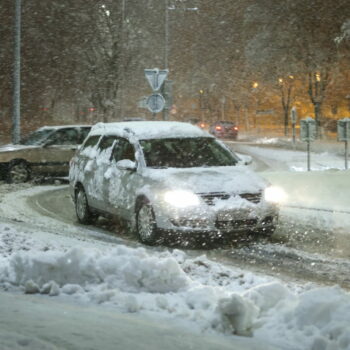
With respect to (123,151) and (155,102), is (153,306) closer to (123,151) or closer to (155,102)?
(123,151)

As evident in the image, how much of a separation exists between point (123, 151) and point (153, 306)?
17.7 feet

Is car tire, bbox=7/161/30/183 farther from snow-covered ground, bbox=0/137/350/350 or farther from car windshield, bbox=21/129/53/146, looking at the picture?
snow-covered ground, bbox=0/137/350/350

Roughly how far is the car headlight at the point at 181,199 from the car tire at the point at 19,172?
10.2 m

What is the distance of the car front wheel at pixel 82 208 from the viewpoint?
1159 cm

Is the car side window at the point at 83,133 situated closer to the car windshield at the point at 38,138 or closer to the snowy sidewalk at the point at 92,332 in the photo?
the car windshield at the point at 38,138

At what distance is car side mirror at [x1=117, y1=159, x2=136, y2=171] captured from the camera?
991 cm

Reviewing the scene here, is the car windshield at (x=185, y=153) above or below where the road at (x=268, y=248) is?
above

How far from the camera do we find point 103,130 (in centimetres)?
1166

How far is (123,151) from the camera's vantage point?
34.9 feet

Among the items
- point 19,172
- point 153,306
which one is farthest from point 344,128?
point 153,306

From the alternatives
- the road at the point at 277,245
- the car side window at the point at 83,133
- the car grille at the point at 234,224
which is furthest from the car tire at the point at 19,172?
the car grille at the point at 234,224

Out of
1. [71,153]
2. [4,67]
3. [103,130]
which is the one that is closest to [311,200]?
[103,130]

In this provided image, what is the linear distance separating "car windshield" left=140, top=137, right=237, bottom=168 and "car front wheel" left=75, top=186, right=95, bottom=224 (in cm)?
186

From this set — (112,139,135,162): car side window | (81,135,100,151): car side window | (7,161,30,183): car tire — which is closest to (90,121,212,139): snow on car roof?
(112,139,135,162): car side window
